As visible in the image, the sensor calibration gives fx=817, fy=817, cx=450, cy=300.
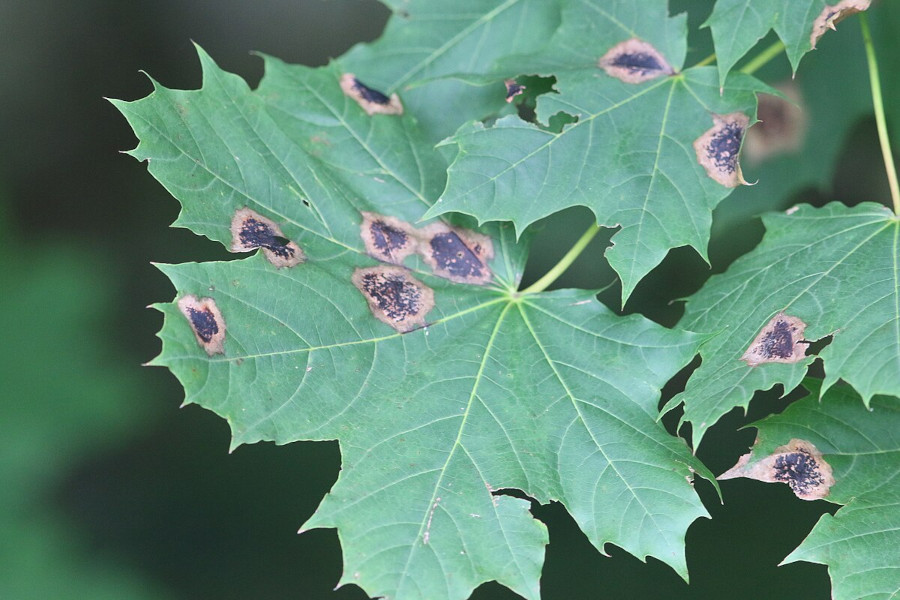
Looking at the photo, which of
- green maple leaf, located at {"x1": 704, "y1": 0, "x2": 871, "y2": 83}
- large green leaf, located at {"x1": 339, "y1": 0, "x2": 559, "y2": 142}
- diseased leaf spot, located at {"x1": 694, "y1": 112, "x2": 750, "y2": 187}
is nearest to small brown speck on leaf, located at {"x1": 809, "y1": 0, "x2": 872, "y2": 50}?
green maple leaf, located at {"x1": 704, "y1": 0, "x2": 871, "y2": 83}

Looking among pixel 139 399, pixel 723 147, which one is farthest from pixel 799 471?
pixel 139 399

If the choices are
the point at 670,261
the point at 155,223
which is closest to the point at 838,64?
the point at 670,261

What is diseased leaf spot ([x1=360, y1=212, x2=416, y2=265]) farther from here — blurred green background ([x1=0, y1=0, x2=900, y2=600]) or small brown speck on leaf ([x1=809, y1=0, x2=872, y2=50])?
blurred green background ([x1=0, y1=0, x2=900, y2=600])

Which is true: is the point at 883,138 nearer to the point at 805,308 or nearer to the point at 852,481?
the point at 805,308

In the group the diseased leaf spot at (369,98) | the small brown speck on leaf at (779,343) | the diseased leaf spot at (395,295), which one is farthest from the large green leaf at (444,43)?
the small brown speck on leaf at (779,343)

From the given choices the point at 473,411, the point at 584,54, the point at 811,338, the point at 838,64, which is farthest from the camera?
the point at 838,64

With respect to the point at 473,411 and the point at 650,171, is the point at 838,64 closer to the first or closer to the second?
the point at 650,171

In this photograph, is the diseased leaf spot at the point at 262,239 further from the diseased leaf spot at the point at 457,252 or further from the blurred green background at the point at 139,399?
the blurred green background at the point at 139,399

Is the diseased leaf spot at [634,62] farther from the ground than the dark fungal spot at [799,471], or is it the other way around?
the diseased leaf spot at [634,62]
